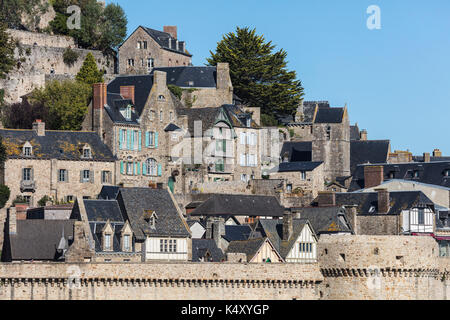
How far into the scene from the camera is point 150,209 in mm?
61094

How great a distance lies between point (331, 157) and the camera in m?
83.1

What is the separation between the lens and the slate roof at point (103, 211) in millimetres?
59438

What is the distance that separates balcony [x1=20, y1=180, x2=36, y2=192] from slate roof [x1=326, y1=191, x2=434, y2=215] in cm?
1600

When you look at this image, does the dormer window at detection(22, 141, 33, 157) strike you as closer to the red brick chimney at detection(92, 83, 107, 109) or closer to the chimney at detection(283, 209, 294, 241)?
the red brick chimney at detection(92, 83, 107, 109)

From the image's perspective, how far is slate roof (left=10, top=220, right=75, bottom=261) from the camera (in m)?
56.8

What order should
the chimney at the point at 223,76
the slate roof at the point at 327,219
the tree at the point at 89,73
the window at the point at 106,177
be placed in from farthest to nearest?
the tree at the point at 89,73 < the chimney at the point at 223,76 < the window at the point at 106,177 < the slate roof at the point at 327,219

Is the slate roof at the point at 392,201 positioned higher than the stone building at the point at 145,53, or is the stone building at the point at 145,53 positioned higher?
the stone building at the point at 145,53

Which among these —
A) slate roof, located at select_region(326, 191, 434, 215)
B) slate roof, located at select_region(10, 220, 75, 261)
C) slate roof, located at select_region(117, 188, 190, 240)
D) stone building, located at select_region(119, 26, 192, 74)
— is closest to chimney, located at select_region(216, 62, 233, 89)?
stone building, located at select_region(119, 26, 192, 74)

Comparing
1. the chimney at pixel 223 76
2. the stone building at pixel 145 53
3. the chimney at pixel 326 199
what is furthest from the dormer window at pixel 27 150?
the stone building at pixel 145 53

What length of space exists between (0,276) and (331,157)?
34.5 meters

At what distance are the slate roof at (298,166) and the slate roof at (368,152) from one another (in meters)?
6.77

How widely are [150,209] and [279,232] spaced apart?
634cm

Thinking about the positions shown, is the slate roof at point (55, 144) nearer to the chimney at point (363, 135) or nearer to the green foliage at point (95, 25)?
the green foliage at point (95, 25)

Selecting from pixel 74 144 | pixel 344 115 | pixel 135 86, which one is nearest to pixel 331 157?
pixel 344 115
